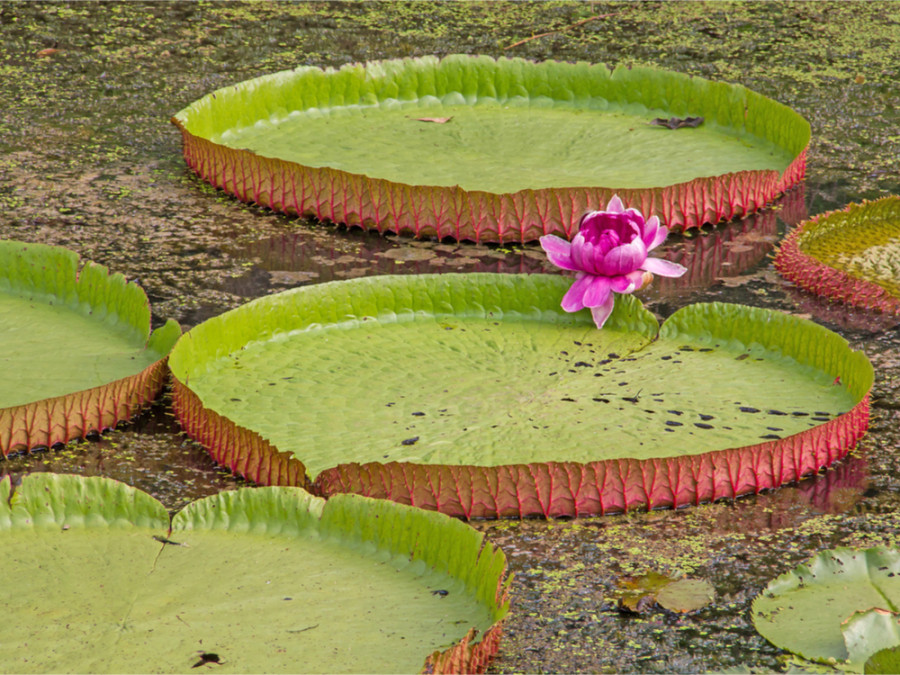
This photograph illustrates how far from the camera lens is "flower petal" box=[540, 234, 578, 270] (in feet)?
9.57

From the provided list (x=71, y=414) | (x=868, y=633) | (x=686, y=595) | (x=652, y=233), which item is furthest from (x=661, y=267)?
(x=71, y=414)

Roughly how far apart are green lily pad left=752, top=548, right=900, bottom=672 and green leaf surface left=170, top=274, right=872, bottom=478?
39 cm

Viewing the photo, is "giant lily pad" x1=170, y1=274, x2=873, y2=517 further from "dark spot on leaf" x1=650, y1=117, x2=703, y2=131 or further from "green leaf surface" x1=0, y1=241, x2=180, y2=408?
"dark spot on leaf" x1=650, y1=117, x2=703, y2=131

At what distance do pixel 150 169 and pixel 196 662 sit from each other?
2.78 m

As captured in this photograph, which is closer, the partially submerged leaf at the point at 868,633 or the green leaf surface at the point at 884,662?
the green leaf surface at the point at 884,662

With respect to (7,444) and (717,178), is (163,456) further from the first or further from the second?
(717,178)

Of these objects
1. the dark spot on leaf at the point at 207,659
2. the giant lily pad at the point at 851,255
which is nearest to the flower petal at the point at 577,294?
the giant lily pad at the point at 851,255

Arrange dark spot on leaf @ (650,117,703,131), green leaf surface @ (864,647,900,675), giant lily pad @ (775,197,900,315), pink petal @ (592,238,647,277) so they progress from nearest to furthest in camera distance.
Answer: green leaf surface @ (864,647,900,675) → pink petal @ (592,238,647,277) → giant lily pad @ (775,197,900,315) → dark spot on leaf @ (650,117,703,131)

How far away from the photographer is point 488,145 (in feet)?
13.5

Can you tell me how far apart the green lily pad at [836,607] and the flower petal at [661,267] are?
1.03m

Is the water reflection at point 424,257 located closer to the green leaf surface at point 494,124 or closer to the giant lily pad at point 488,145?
the giant lily pad at point 488,145

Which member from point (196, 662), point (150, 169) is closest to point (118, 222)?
point (150, 169)

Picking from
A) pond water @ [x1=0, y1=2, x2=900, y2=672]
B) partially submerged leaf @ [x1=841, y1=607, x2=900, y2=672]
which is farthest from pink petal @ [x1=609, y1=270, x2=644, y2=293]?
partially submerged leaf @ [x1=841, y1=607, x2=900, y2=672]

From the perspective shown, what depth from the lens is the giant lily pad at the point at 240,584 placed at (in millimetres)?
1765
